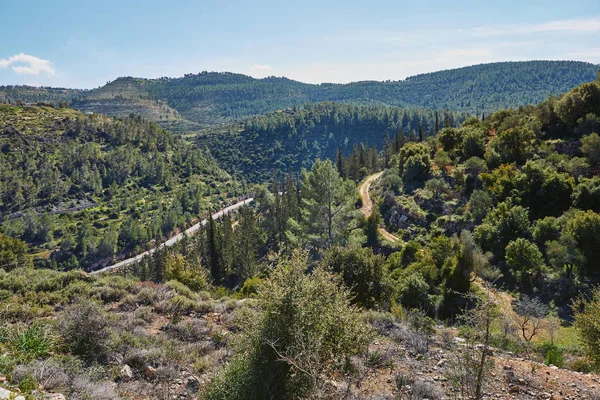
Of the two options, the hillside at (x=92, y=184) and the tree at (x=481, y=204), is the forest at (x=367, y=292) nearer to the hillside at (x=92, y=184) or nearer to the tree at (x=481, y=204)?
the tree at (x=481, y=204)

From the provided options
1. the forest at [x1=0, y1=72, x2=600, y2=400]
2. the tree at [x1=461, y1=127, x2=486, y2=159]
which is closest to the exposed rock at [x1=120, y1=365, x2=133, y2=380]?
the forest at [x1=0, y1=72, x2=600, y2=400]

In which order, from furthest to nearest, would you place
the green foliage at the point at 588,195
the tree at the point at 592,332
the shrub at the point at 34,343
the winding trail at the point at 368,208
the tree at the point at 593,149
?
the winding trail at the point at 368,208, the tree at the point at 593,149, the green foliage at the point at 588,195, the tree at the point at 592,332, the shrub at the point at 34,343

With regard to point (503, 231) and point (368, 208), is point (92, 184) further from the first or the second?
point (503, 231)

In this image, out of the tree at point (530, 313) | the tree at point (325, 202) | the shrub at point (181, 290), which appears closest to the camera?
the shrub at point (181, 290)

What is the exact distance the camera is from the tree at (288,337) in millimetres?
7660

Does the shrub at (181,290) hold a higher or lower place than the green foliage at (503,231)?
higher

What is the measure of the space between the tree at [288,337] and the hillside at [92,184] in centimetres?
8998

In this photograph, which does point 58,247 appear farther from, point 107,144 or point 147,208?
point 107,144

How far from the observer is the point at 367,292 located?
1984cm

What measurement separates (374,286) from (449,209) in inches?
1072

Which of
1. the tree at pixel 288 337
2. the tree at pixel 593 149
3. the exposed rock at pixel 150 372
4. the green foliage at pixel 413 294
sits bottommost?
the green foliage at pixel 413 294

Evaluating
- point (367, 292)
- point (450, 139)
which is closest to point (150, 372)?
point (367, 292)

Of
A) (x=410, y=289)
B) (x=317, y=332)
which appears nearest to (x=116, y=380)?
(x=317, y=332)

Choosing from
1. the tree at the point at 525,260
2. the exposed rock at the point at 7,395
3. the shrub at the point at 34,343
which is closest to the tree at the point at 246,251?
the tree at the point at 525,260
